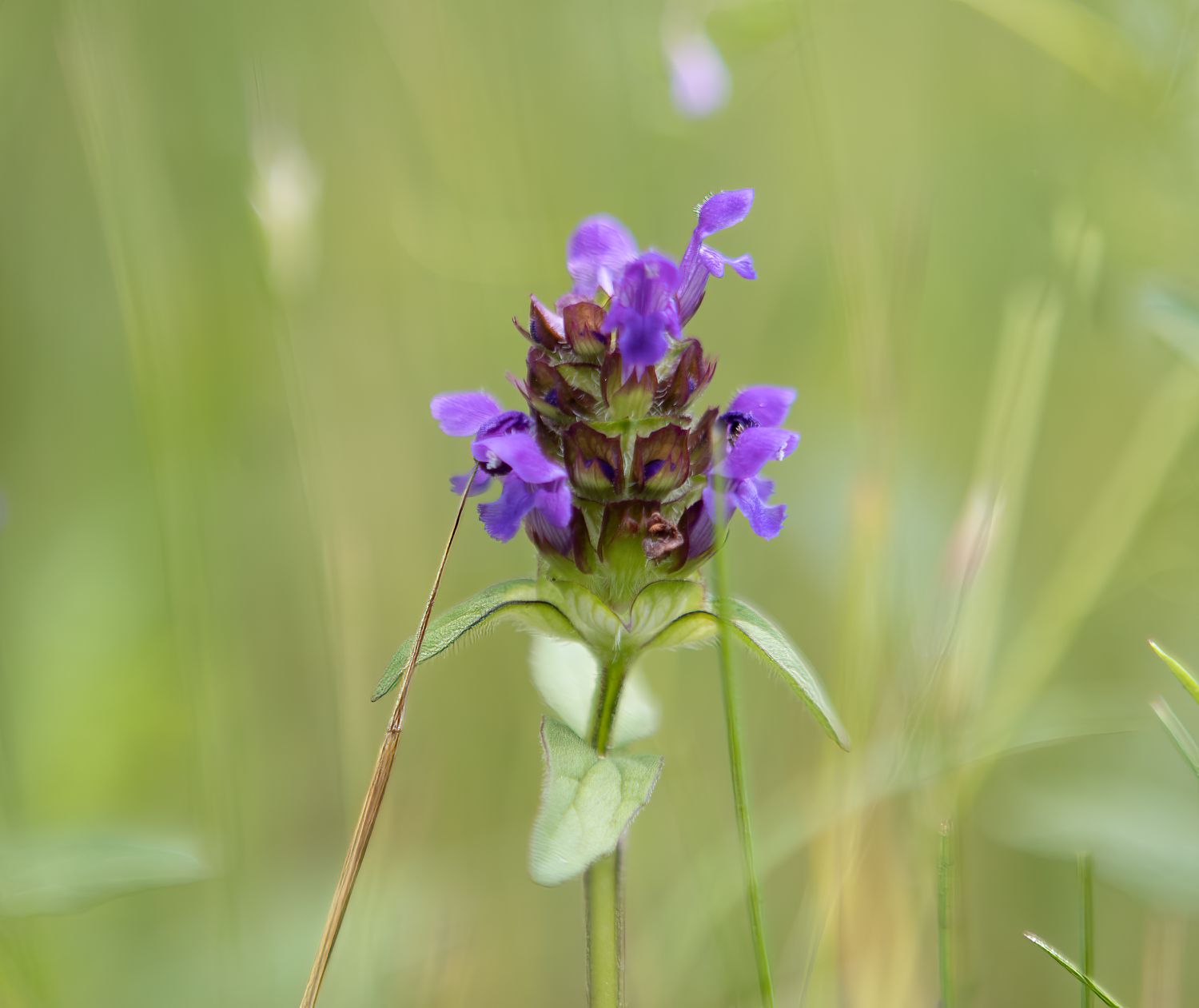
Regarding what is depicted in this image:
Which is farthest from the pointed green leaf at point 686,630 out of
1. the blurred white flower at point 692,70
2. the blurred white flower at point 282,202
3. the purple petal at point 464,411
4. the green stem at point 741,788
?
the blurred white flower at point 692,70

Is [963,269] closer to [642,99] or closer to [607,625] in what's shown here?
[642,99]

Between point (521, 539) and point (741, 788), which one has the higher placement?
point (521, 539)

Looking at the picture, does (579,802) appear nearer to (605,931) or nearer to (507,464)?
(605,931)

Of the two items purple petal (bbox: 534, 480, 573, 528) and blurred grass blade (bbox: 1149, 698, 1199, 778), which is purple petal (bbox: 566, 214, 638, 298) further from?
blurred grass blade (bbox: 1149, 698, 1199, 778)

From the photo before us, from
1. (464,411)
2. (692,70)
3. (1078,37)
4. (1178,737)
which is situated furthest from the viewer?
(692,70)

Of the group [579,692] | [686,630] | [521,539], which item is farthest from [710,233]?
[521,539]

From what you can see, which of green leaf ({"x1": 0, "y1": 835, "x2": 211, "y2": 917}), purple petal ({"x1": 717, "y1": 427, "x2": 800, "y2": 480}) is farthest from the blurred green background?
purple petal ({"x1": 717, "y1": 427, "x2": 800, "y2": 480})

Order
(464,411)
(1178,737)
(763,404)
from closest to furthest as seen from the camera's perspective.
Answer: (1178,737) → (464,411) → (763,404)
